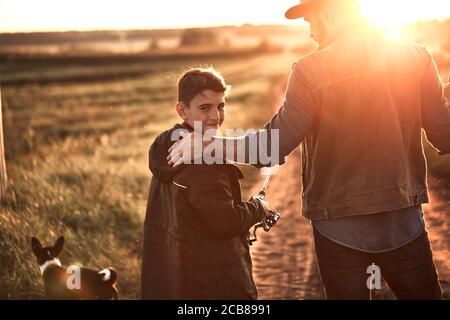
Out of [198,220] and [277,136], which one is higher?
[277,136]

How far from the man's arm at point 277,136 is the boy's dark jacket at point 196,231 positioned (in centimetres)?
14

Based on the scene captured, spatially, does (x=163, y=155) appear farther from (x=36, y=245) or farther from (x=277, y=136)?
(x=36, y=245)

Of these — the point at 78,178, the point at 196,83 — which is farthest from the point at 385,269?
the point at 78,178

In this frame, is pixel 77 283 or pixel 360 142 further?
pixel 77 283

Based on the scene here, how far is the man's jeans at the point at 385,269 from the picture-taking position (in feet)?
8.87

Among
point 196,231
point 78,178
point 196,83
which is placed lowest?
point 196,231

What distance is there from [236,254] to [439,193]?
143 inches

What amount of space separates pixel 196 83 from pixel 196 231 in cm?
70

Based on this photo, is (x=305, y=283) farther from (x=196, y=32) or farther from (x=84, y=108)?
(x=196, y=32)

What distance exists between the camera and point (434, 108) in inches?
109

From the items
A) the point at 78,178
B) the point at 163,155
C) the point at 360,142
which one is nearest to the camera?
the point at 360,142

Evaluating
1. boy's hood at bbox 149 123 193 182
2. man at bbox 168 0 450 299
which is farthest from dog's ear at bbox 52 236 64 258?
man at bbox 168 0 450 299

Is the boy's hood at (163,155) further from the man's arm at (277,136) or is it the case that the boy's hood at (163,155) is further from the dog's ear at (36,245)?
the dog's ear at (36,245)

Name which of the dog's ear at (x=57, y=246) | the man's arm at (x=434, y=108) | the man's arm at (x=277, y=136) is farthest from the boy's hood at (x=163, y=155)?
the dog's ear at (x=57, y=246)
